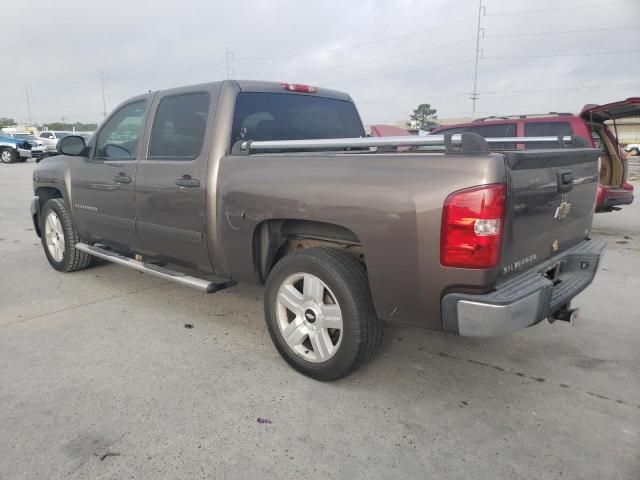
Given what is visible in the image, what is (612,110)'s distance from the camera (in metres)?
6.93

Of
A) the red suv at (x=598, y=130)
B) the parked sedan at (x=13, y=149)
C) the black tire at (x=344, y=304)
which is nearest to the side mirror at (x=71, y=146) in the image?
the black tire at (x=344, y=304)

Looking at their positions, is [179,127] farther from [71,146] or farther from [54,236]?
[54,236]

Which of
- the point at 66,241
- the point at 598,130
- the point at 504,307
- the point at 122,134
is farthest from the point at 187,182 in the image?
the point at 598,130

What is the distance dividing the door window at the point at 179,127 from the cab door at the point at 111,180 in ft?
0.72

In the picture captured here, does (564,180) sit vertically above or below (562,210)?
above

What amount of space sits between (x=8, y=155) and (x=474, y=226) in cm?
3013

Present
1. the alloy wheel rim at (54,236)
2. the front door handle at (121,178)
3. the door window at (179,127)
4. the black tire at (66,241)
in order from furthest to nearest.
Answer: the alloy wheel rim at (54,236) < the black tire at (66,241) < the front door handle at (121,178) < the door window at (179,127)

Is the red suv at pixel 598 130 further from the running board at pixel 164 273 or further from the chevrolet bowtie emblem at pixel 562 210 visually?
the running board at pixel 164 273

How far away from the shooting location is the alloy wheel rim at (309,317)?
2.95 metres

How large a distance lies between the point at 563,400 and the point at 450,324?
3.35 feet

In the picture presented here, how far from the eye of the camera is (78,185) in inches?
190

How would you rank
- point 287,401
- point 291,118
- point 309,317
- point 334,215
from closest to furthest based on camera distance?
point 334,215, point 287,401, point 309,317, point 291,118

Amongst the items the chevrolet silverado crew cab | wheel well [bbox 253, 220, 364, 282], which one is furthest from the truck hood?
wheel well [bbox 253, 220, 364, 282]

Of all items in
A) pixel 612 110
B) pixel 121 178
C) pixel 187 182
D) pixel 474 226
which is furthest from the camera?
pixel 612 110
